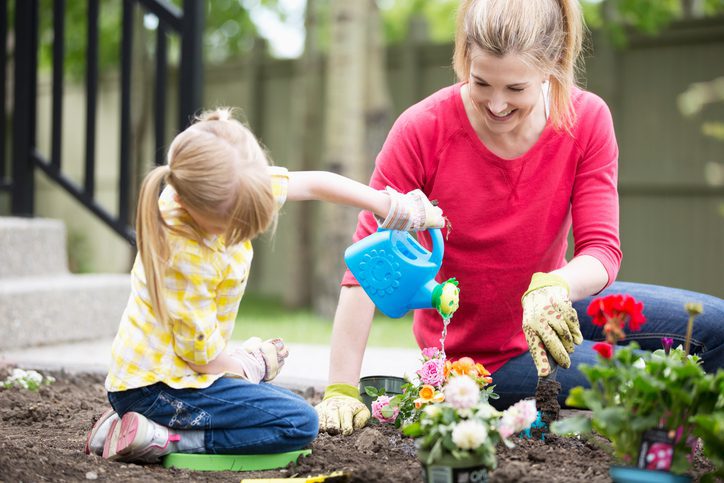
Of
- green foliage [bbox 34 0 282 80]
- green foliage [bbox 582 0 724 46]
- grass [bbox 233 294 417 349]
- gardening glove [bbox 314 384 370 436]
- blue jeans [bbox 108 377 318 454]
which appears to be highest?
green foliage [bbox 34 0 282 80]

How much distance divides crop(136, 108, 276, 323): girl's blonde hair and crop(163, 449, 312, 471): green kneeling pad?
0.35 meters

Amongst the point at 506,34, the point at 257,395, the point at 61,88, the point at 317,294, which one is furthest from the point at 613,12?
the point at 257,395

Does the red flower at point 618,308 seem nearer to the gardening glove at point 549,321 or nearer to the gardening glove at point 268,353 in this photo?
the gardening glove at point 549,321

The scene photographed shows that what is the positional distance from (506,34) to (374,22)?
5.23 m

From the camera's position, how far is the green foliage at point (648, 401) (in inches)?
63.8

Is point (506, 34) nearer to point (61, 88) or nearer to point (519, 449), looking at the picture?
point (519, 449)

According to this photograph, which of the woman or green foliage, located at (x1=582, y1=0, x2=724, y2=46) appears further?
green foliage, located at (x1=582, y1=0, x2=724, y2=46)

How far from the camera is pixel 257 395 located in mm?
2100

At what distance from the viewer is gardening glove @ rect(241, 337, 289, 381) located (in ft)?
7.49

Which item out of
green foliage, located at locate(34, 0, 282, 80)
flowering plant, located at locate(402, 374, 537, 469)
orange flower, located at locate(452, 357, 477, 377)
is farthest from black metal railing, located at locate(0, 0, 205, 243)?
green foliage, located at locate(34, 0, 282, 80)

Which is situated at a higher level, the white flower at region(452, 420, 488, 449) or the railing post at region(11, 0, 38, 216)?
the railing post at region(11, 0, 38, 216)

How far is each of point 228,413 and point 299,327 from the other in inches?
169

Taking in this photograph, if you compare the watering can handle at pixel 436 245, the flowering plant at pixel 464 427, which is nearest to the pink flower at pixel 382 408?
the watering can handle at pixel 436 245

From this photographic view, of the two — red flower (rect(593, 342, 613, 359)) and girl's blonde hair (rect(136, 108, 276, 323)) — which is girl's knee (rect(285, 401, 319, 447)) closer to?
girl's blonde hair (rect(136, 108, 276, 323))
